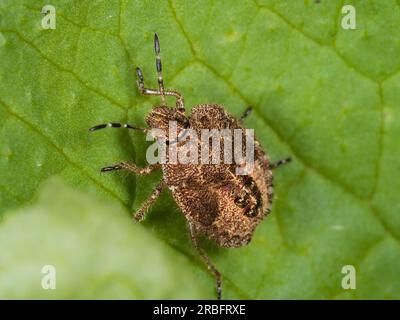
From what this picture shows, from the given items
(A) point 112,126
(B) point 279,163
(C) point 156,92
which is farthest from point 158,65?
(B) point 279,163

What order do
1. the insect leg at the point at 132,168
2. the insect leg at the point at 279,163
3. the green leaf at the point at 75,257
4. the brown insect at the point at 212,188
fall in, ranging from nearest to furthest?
the green leaf at the point at 75,257 → the insect leg at the point at 132,168 → the brown insect at the point at 212,188 → the insect leg at the point at 279,163

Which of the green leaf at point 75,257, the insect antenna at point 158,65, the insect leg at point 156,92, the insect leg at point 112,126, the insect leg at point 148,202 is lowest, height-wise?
the green leaf at point 75,257

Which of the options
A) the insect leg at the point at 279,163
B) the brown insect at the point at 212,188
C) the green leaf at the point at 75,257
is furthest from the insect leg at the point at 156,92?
the green leaf at the point at 75,257

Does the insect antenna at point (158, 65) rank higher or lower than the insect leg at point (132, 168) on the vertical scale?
higher

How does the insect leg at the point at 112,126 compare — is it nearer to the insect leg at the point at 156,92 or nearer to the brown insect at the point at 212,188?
the brown insect at the point at 212,188

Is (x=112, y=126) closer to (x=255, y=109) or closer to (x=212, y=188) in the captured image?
(x=212, y=188)

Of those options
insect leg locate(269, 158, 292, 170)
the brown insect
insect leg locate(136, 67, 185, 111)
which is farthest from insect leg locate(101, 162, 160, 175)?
insect leg locate(269, 158, 292, 170)

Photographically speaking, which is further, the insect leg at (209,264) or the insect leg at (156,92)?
the insect leg at (209,264)
